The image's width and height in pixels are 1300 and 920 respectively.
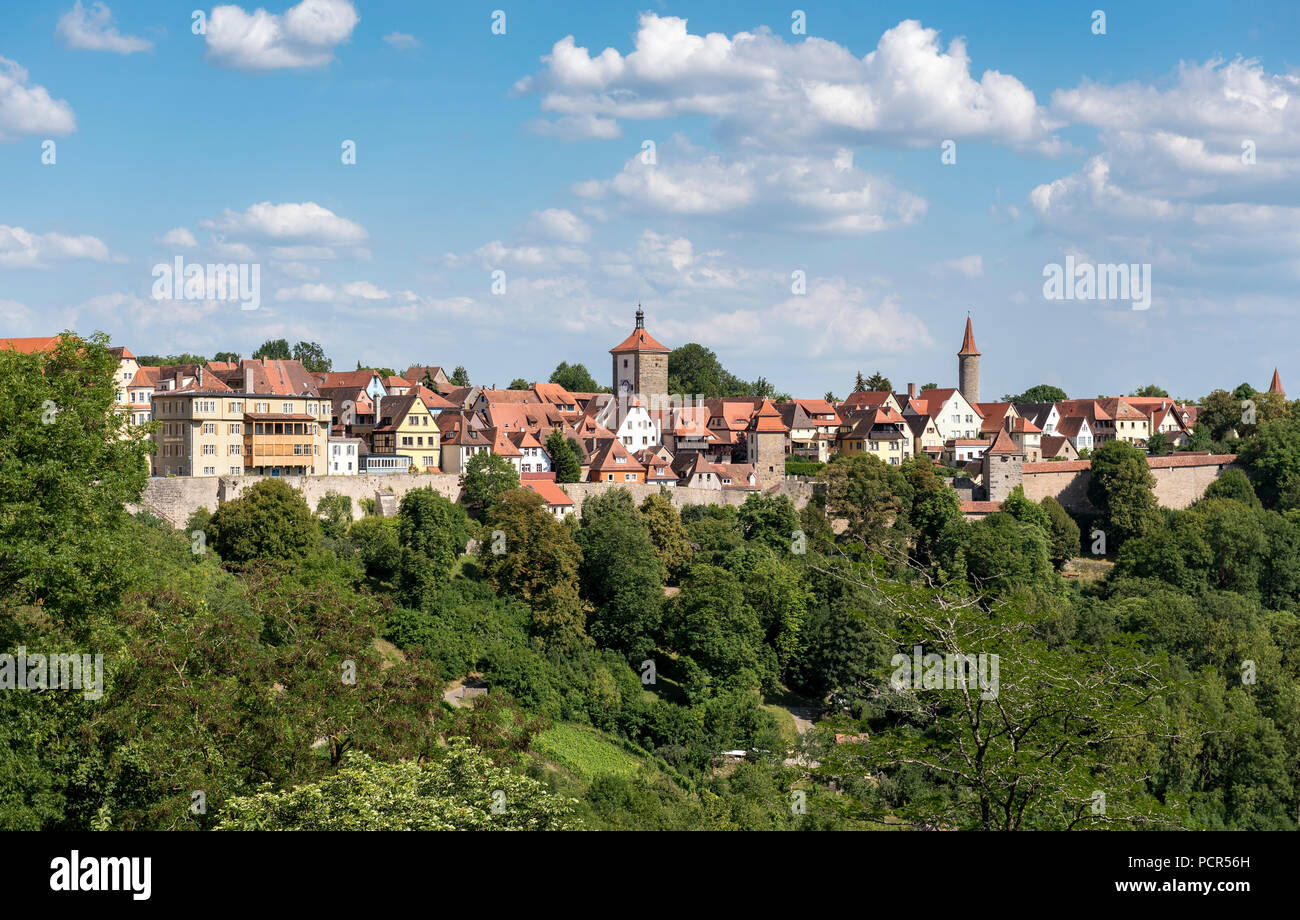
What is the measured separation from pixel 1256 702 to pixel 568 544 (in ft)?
69.1

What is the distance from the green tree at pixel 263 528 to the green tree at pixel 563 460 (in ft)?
52.0

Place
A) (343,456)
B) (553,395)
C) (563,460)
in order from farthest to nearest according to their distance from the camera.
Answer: (553,395) < (563,460) < (343,456)

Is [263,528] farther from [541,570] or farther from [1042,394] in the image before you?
[1042,394]

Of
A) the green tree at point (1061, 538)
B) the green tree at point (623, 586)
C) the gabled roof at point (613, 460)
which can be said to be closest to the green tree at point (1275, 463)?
the green tree at point (1061, 538)

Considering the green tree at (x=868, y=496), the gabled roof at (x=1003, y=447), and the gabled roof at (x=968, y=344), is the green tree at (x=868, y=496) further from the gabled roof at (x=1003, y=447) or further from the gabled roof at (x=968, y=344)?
the gabled roof at (x=968, y=344)

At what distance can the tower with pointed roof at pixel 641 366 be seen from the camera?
72375 mm

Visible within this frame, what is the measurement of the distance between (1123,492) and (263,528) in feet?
124

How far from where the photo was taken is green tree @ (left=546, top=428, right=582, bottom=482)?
48.8m

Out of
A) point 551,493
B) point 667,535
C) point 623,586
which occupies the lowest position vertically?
point 623,586

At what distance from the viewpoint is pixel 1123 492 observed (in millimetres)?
53312

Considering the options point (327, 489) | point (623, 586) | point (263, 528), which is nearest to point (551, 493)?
point (623, 586)

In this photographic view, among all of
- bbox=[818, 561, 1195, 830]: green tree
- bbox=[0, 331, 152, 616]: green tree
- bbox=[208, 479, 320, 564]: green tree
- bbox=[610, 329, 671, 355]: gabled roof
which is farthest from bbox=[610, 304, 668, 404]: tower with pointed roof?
bbox=[818, 561, 1195, 830]: green tree
